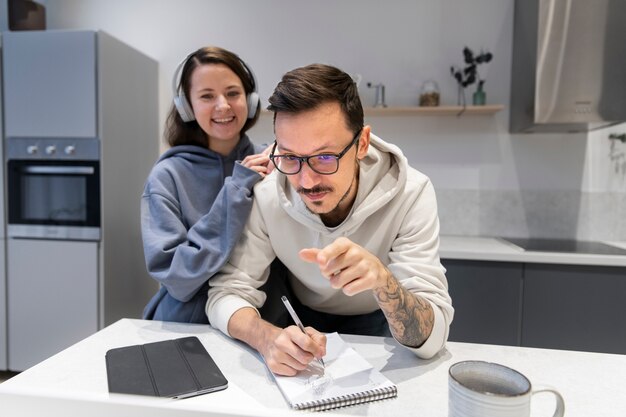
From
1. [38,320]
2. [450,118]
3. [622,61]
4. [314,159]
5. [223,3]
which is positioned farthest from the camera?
[223,3]

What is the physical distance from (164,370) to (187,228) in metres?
0.64

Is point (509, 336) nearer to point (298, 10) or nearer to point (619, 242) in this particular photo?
point (619, 242)

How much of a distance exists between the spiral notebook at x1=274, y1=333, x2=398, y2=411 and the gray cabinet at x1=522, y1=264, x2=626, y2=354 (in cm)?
169

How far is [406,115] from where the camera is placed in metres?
2.92

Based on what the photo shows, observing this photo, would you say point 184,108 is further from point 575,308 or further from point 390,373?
point 575,308

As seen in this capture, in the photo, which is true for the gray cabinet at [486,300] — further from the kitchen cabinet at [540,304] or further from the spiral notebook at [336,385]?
the spiral notebook at [336,385]

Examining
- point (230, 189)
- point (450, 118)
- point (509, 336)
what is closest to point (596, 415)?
point (230, 189)

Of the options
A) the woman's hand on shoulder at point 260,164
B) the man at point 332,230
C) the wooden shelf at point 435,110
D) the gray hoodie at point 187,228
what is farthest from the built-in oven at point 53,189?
the man at point 332,230

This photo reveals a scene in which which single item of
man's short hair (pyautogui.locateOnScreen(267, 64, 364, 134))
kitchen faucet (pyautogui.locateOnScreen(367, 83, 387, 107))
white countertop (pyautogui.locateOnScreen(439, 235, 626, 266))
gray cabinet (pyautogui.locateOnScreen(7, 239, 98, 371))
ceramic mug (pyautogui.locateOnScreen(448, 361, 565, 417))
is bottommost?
gray cabinet (pyautogui.locateOnScreen(7, 239, 98, 371))

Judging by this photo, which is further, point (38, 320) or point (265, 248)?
point (38, 320)

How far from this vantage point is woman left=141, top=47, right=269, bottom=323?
4.11 ft

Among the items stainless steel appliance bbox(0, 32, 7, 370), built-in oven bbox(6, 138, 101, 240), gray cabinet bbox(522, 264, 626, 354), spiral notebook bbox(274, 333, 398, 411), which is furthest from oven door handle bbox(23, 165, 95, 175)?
gray cabinet bbox(522, 264, 626, 354)

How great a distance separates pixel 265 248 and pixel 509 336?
1634 mm

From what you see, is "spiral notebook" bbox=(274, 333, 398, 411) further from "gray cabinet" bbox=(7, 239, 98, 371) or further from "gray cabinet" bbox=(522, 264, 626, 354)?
"gray cabinet" bbox=(7, 239, 98, 371)
